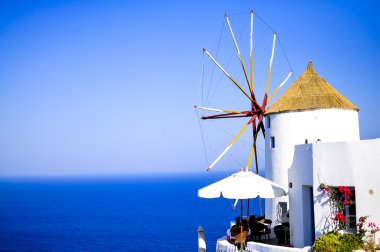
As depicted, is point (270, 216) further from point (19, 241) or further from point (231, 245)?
point (19, 241)

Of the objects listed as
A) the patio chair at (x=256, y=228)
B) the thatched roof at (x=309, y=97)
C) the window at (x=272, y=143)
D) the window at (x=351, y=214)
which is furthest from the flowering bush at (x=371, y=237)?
the window at (x=272, y=143)

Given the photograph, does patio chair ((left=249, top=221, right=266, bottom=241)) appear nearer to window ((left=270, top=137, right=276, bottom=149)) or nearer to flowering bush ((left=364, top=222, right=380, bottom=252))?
flowering bush ((left=364, top=222, right=380, bottom=252))

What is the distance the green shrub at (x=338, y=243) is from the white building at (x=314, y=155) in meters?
0.71

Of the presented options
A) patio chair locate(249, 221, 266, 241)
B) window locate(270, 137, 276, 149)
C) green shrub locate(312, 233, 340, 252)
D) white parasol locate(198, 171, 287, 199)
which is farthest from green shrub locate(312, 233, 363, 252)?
window locate(270, 137, 276, 149)

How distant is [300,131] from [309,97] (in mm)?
1737

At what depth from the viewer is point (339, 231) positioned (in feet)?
43.4

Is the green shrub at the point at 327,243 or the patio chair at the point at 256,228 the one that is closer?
the green shrub at the point at 327,243

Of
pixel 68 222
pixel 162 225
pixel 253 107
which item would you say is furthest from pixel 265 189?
pixel 68 222

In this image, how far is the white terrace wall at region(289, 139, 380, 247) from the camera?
12.7 m

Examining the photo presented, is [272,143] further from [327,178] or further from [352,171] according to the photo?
[352,171]

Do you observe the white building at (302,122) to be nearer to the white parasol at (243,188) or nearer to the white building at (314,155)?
the white building at (314,155)

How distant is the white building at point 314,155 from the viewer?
42.1 ft

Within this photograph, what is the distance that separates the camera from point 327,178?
13.7 metres

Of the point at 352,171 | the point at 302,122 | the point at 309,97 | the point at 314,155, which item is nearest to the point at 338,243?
the point at 352,171
